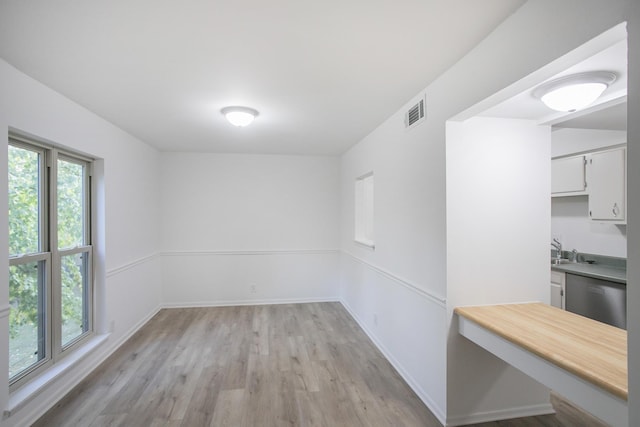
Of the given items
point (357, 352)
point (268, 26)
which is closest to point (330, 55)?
point (268, 26)

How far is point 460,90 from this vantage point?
193 cm

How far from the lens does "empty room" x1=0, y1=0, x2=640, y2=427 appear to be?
4.80ft

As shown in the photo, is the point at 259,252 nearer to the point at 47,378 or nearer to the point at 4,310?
the point at 47,378

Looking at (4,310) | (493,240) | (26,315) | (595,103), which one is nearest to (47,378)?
(26,315)

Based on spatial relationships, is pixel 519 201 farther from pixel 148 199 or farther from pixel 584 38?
pixel 148 199

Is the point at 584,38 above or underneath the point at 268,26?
underneath

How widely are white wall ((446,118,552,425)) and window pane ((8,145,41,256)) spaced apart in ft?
10.0

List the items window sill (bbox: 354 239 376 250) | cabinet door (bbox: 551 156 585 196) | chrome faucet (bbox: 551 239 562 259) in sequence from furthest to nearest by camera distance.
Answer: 1. chrome faucet (bbox: 551 239 562 259)
2. window sill (bbox: 354 239 376 250)
3. cabinet door (bbox: 551 156 585 196)

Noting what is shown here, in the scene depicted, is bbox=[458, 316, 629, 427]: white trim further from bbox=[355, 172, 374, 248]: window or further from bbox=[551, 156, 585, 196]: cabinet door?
bbox=[551, 156, 585, 196]: cabinet door

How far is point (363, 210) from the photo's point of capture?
4.44 metres

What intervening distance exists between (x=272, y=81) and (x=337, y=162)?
10.0 feet

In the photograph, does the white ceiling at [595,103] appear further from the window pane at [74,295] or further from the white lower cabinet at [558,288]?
the window pane at [74,295]

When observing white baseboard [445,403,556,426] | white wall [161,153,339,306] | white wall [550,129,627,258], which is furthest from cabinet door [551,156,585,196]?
white wall [161,153,339,306]

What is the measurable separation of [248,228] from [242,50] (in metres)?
3.52
